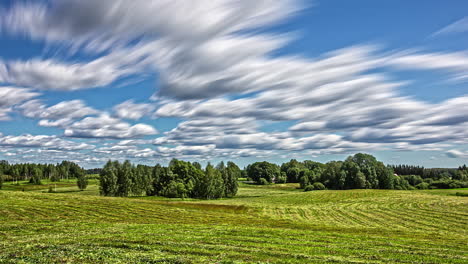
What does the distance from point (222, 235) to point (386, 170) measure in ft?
453

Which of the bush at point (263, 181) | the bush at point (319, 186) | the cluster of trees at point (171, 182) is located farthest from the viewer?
the bush at point (263, 181)

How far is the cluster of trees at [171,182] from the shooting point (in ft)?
394

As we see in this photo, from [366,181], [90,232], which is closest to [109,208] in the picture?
[90,232]

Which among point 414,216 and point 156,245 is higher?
point 156,245

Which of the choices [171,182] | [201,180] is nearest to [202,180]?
[201,180]

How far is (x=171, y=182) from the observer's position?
123375 millimetres

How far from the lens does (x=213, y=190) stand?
123m

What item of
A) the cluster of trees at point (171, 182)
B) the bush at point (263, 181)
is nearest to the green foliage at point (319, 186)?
the cluster of trees at point (171, 182)

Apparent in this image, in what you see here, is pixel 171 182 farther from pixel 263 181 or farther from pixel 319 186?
pixel 263 181

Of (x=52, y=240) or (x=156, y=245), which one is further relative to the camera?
(x=52, y=240)

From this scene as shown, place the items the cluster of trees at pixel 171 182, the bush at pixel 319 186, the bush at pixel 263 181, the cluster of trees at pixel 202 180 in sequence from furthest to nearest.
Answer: the bush at pixel 263 181 → the bush at pixel 319 186 → the cluster of trees at pixel 202 180 → the cluster of trees at pixel 171 182

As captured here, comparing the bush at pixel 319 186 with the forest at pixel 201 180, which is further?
the bush at pixel 319 186

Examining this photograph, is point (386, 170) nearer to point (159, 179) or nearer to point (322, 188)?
point (322, 188)

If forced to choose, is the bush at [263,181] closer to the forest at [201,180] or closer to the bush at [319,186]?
the forest at [201,180]
